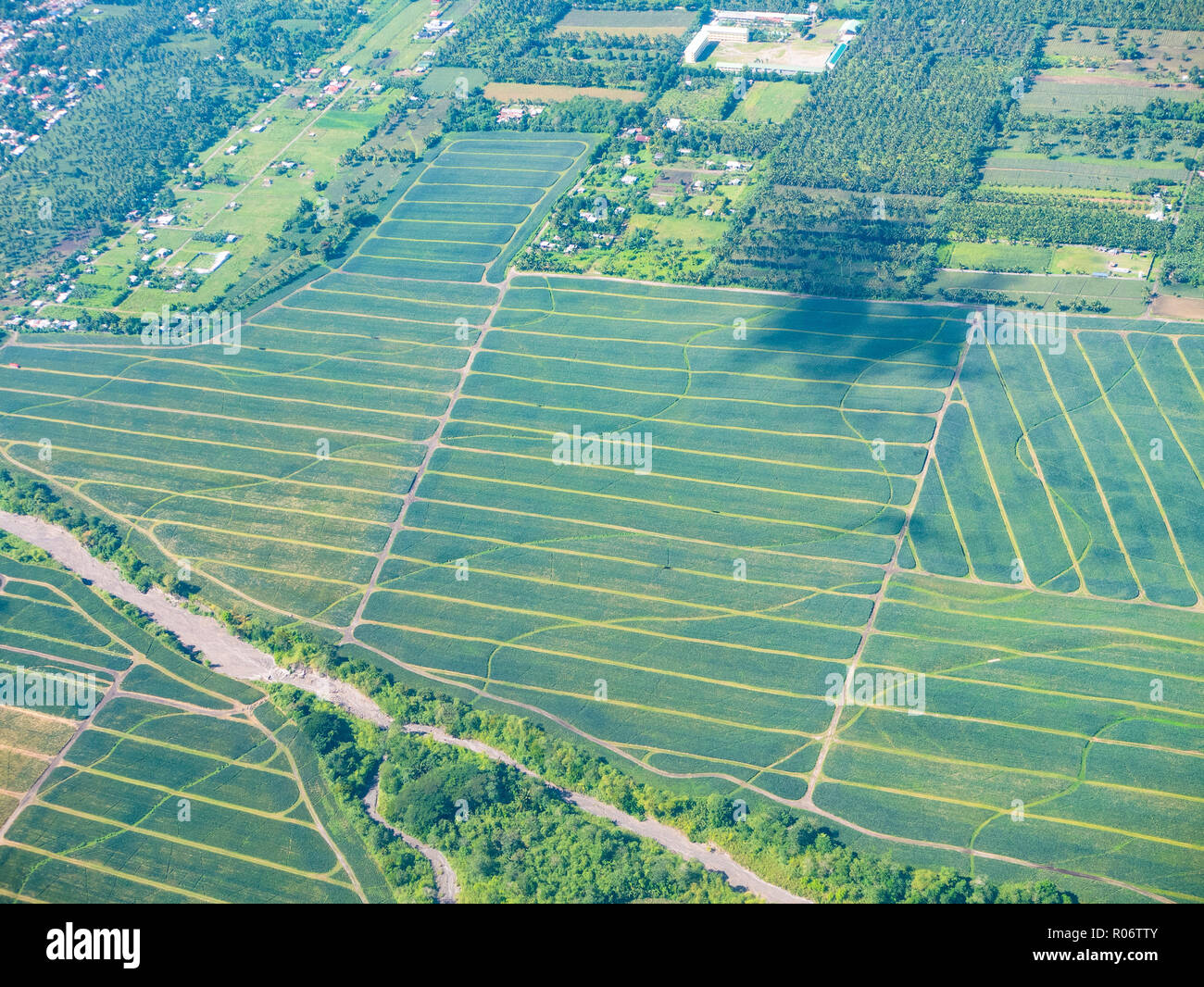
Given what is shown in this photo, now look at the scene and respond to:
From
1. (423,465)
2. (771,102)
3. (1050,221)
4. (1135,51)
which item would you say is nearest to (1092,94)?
(1135,51)

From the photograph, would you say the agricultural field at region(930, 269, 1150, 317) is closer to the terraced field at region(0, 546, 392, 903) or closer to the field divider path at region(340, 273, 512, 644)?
the field divider path at region(340, 273, 512, 644)

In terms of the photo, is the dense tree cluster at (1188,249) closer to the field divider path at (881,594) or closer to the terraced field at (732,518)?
the terraced field at (732,518)

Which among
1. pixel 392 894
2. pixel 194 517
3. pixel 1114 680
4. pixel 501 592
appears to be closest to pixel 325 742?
pixel 392 894

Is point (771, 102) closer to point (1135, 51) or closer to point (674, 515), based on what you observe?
point (1135, 51)

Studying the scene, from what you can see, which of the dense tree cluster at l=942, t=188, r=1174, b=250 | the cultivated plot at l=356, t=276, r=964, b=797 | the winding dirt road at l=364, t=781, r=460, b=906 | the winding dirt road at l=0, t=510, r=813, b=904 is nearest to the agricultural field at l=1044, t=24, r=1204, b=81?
the dense tree cluster at l=942, t=188, r=1174, b=250

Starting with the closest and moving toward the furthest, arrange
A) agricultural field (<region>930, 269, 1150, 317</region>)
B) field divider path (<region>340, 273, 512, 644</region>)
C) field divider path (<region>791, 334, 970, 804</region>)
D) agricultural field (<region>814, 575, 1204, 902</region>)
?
1. agricultural field (<region>814, 575, 1204, 902</region>)
2. field divider path (<region>791, 334, 970, 804</region>)
3. field divider path (<region>340, 273, 512, 644</region>)
4. agricultural field (<region>930, 269, 1150, 317</region>)

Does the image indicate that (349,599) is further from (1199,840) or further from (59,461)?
(1199,840)

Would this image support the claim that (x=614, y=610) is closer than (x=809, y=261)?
Yes
